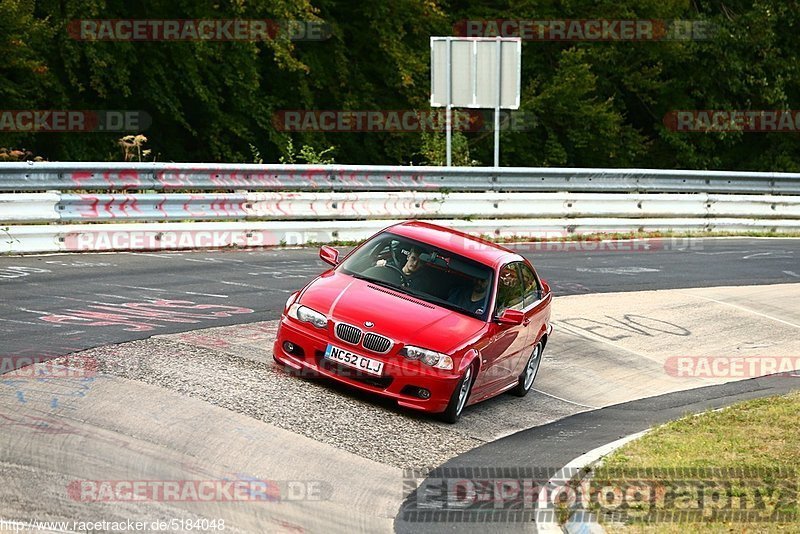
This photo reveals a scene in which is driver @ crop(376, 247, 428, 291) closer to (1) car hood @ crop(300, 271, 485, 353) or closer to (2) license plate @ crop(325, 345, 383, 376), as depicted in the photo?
(1) car hood @ crop(300, 271, 485, 353)

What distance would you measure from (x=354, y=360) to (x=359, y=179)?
9.97 m

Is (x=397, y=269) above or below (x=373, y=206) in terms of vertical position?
above

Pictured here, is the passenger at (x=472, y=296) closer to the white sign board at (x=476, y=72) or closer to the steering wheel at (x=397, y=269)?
the steering wheel at (x=397, y=269)

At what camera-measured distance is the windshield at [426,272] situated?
11.7m

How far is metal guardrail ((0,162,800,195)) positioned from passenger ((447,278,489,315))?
25.9 ft

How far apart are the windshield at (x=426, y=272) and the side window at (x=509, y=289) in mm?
153

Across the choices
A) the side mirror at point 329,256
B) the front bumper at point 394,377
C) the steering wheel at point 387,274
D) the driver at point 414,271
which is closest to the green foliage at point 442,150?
the side mirror at point 329,256

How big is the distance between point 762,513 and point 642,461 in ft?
4.89

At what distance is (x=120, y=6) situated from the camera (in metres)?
30.1

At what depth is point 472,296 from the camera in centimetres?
1172

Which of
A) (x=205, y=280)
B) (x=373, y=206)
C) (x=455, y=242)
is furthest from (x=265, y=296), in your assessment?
(x=373, y=206)

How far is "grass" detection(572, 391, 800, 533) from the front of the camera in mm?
8070

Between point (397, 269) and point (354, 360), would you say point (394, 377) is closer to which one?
point (354, 360)

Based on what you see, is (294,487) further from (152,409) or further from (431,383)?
(431,383)
